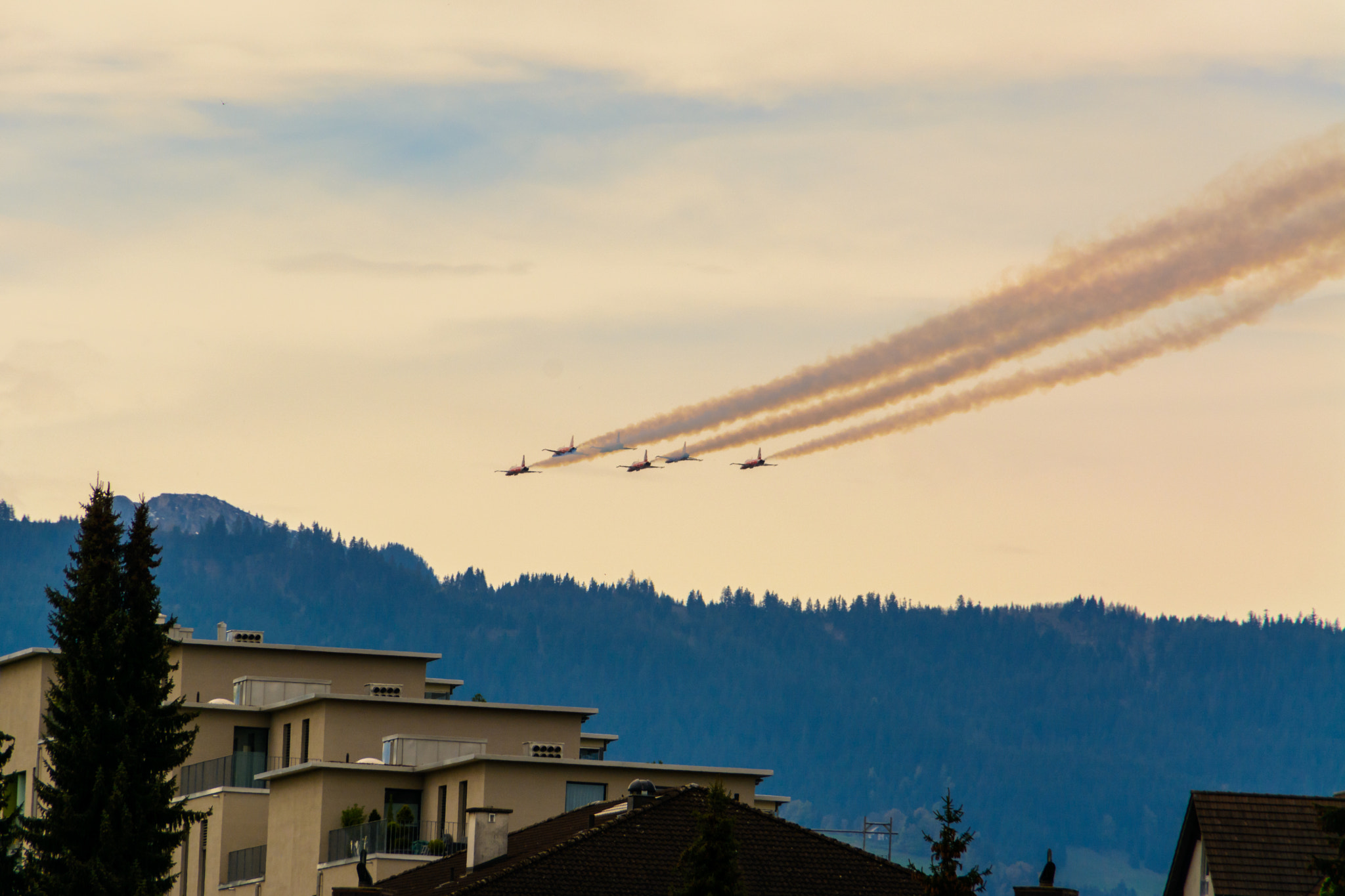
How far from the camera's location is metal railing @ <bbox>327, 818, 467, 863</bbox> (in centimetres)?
9531

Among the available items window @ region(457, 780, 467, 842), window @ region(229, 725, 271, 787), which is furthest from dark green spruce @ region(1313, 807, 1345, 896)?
window @ region(229, 725, 271, 787)

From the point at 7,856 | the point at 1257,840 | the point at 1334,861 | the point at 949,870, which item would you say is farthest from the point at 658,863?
the point at 7,856

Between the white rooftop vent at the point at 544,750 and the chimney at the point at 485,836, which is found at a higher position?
the white rooftop vent at the point at 544,750

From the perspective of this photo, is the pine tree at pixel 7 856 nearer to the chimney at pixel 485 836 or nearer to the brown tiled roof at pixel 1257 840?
the chimney at pixel 485 836

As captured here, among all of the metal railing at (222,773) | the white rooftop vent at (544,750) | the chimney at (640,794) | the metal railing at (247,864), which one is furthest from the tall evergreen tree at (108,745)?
the metal railing at (222,773)

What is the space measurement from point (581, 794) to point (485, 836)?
76.7 feet

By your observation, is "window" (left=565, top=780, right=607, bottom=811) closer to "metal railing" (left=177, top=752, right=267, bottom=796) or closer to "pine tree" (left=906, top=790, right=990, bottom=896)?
"metal railing" (left=177, top=752, right=267, bottom=796)

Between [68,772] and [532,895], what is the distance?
25169 mm

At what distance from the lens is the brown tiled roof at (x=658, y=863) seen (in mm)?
70750

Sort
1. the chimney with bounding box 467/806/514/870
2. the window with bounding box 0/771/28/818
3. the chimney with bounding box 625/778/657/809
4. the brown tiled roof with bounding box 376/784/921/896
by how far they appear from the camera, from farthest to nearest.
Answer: the window with bounding box 0/771/28/818 < the chimney with bounding box 625/778/657/809 < the chimney with bounding box 467/806/514/870 < the brown tiled roof with bounding box 376/784/921/896

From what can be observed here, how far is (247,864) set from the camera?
10919 centimetres

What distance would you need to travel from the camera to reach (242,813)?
111 m

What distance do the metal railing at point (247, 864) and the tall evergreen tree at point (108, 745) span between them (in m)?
18.8

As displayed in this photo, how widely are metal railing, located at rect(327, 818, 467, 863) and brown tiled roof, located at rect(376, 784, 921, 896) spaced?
14.1m
